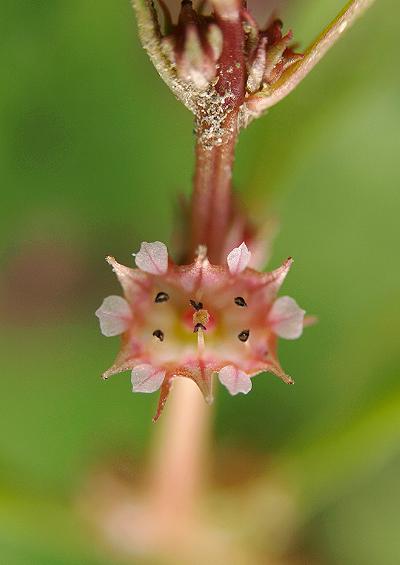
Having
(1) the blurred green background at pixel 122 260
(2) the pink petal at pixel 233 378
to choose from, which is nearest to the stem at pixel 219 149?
(2) the pink petal at pixel 233 378

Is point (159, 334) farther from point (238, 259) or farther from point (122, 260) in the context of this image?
point (122, 260)

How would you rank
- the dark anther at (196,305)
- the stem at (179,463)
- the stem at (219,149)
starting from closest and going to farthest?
the stem at (219,149) < the dark anther at (196,305) < the stem at (179,463)

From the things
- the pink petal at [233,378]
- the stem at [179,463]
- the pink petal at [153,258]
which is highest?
the stem at [179,463]

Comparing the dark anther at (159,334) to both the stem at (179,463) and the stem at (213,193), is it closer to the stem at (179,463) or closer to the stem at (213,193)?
the stem at (213,193)

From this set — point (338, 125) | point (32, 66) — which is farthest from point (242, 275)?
point (32, 66)

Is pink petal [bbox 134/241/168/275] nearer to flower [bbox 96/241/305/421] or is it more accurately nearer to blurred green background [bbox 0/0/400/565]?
flower [bbox 96/241/305/421]

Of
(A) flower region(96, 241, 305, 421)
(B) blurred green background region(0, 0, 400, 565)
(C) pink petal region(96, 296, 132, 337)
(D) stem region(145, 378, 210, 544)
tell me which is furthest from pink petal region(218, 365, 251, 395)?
(B) blurred green background region(0, 0, 400, 565)

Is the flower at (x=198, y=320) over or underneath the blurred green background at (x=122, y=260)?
underneath
